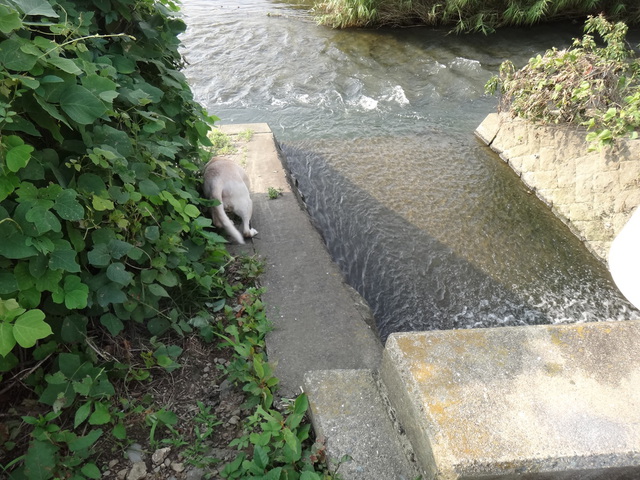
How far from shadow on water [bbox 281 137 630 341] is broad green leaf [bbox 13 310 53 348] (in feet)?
7.29

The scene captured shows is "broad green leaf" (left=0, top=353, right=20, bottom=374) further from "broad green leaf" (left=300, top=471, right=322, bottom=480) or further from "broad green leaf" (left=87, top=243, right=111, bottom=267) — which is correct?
"broad green leaf" (left=300, top=471, right=322, bottom=480)

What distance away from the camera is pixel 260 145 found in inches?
193

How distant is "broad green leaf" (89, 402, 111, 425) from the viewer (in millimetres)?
1903

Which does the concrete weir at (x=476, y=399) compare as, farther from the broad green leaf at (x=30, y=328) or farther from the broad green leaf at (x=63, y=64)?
the broad green leaf at (x=63, y=64)

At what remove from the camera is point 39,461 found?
1707 millimetres

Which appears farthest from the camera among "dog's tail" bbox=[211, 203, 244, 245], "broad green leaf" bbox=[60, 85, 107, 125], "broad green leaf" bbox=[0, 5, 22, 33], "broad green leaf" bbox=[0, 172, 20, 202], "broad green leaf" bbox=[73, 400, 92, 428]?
"dog's tail" bbox=[211, 203, 244, 245]

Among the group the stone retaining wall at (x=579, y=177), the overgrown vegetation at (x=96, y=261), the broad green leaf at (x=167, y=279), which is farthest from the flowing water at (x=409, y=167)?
A: the broad green leaf at (x=167, y=279)

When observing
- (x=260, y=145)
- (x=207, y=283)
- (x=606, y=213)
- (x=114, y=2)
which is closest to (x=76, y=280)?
(x=207, y=283)

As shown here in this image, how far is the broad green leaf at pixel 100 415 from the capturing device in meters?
1.90

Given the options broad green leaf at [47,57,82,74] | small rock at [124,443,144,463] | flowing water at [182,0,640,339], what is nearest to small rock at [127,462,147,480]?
small rock at [124,443,144,463]

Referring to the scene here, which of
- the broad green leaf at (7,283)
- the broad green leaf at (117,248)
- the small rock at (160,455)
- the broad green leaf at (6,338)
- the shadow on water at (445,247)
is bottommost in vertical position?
the shadow on water at (445,247)

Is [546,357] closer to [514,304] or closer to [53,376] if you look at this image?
[514,304]

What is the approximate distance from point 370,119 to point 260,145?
1.99 m

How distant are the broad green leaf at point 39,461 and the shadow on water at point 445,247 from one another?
210cm
